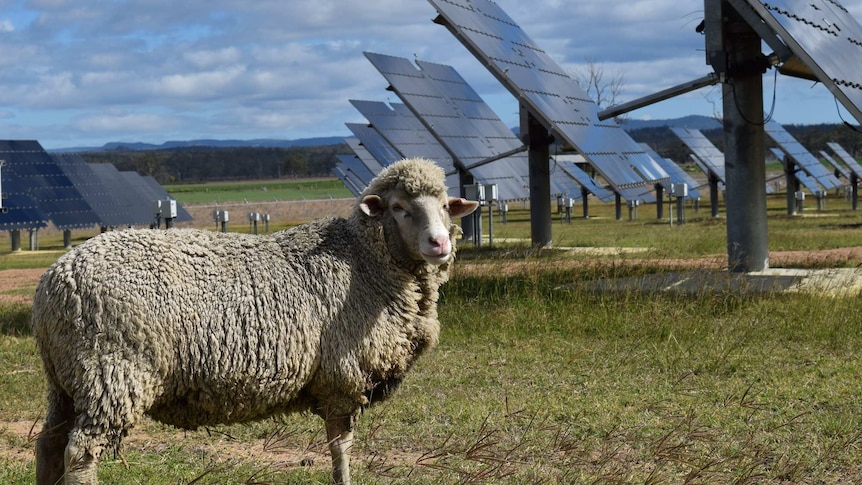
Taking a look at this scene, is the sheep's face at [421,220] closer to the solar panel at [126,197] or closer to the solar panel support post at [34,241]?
the solar panel at [126,197]

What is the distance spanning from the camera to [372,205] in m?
5.06

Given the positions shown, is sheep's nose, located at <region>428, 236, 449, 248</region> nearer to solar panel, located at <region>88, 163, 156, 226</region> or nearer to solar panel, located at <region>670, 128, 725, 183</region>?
solar panel, located at <region>88, 163, 156, 226</region>

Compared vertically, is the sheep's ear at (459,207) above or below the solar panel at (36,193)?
below

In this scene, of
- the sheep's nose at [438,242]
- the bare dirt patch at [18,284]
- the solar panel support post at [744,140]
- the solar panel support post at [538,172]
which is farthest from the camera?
the solar panel support post at [538,172]

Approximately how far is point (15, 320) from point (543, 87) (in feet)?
34.1

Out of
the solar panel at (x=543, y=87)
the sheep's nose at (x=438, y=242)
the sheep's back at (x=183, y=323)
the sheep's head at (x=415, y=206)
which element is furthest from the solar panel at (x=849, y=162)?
the sheep's back at (x=183, y=323)

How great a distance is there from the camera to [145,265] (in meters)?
4.52

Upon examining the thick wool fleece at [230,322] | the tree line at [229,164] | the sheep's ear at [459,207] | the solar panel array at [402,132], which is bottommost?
the thick wool fleece at [230,322]

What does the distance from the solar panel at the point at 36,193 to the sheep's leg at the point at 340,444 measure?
82.8 ft

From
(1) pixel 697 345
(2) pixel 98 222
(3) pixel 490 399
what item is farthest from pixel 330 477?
(2) pixel 98 222

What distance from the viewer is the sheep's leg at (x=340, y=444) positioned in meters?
4.81

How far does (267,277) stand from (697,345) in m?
4.87

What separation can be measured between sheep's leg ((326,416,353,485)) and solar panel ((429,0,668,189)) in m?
12.1

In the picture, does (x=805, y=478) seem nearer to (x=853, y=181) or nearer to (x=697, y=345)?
(x=697, y=345)
